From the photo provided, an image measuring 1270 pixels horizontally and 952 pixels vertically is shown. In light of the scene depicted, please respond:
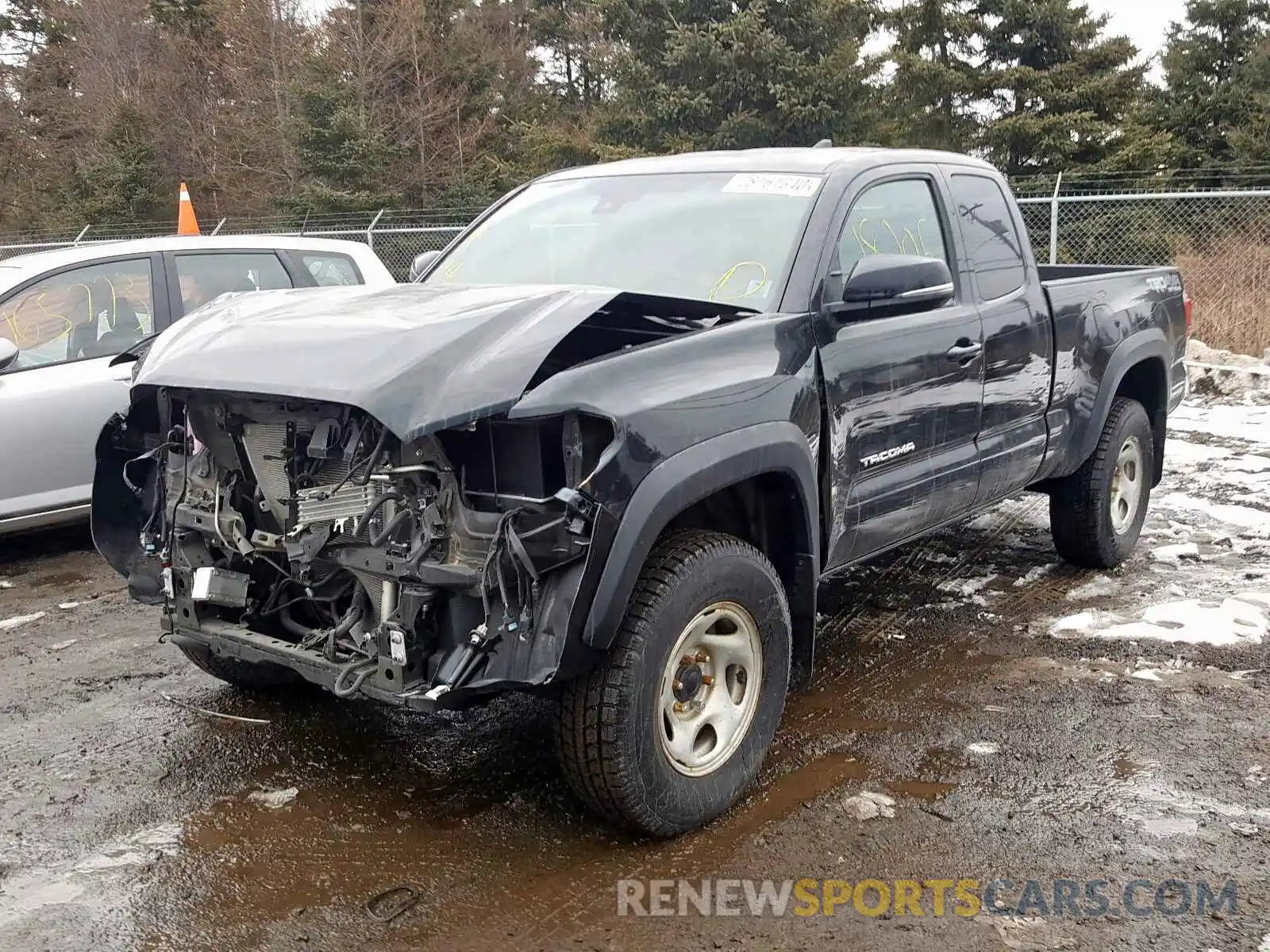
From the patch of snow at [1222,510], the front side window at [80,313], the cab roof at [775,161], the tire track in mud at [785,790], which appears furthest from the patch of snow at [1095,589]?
the front side window at [80,313]

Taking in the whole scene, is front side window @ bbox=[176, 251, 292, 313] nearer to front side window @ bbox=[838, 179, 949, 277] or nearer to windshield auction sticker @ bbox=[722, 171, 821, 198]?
windshield auction sticker @ bbox=[722, 171, 821, 198]

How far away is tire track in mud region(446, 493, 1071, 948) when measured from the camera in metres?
2.85

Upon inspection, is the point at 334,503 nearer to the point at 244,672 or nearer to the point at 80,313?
the point at 244,672

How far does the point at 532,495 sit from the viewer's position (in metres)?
2.90

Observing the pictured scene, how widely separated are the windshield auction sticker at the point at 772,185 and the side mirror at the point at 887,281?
0.41m

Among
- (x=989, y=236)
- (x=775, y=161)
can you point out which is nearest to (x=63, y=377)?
(x=775, y=161)

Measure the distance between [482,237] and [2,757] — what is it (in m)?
2.68

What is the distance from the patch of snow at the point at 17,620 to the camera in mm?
5191

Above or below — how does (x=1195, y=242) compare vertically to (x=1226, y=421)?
above

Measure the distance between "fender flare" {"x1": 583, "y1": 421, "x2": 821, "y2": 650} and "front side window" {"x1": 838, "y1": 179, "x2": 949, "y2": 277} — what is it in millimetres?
842

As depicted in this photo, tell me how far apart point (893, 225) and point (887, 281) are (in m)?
0.81

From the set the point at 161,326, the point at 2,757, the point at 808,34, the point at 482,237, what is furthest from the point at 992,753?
the point at 808,34

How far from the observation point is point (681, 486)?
2.97 metres

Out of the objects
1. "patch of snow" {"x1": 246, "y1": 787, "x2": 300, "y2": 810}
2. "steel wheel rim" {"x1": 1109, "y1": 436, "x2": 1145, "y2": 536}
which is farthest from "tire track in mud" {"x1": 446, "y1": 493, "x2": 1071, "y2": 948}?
"patch of snow" {"x1": 246, "y1": 787, "x2": 300, "y2": 810}
